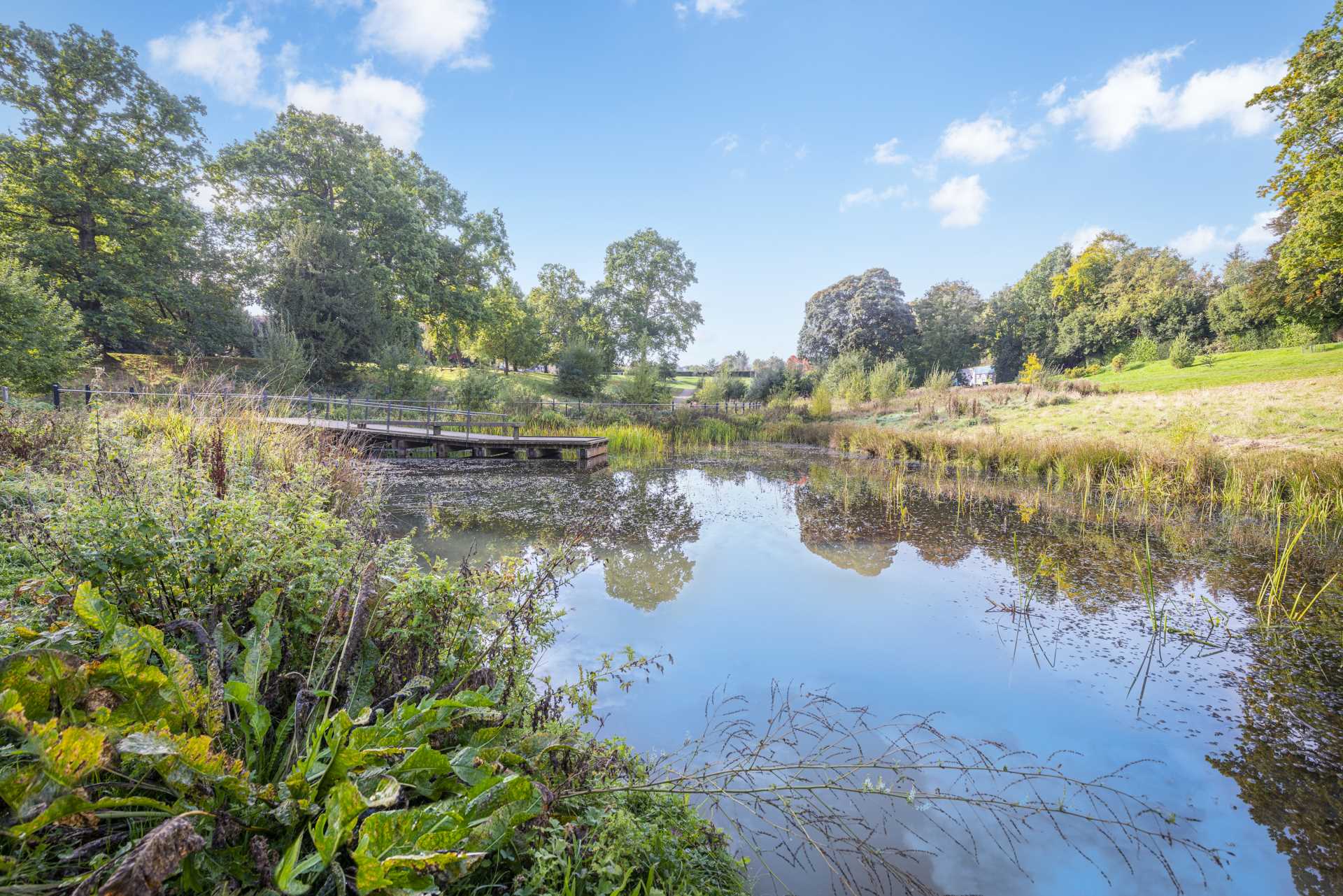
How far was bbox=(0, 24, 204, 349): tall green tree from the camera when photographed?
14.1 metres

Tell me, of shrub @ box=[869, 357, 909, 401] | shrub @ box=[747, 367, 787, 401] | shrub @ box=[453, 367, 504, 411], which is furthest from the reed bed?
shrub @ box=[747, 367, 787, 401]

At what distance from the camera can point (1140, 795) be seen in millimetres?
2029

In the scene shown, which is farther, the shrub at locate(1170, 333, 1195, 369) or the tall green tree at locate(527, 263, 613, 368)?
the tall green tree at locate(527, 263, 613, 368)

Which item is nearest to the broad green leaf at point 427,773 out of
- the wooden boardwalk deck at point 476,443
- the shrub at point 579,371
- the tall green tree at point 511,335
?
the wooden boardwalk deck at point 476,443

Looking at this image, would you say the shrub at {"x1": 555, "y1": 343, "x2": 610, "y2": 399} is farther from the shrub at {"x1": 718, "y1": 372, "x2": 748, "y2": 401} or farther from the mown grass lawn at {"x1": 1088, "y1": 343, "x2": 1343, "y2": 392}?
the mown grass lawn at {"x1": 1088, "y1": 343, "x2": 1343, "y2": 392}

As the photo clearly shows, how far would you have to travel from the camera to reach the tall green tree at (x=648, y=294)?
2961cm

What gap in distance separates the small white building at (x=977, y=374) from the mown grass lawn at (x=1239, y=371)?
1272 cm

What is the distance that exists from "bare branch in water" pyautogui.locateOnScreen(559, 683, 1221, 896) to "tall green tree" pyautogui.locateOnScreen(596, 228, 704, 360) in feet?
91.2

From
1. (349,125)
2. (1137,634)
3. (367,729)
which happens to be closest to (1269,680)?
(1137,634)

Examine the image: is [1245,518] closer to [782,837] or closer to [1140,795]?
[1140,795]

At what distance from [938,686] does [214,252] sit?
1007 inches

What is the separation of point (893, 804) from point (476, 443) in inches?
415

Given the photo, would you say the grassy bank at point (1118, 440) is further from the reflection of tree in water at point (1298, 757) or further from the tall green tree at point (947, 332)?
the tall green tree at point (947, 332)

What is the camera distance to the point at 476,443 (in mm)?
11109
